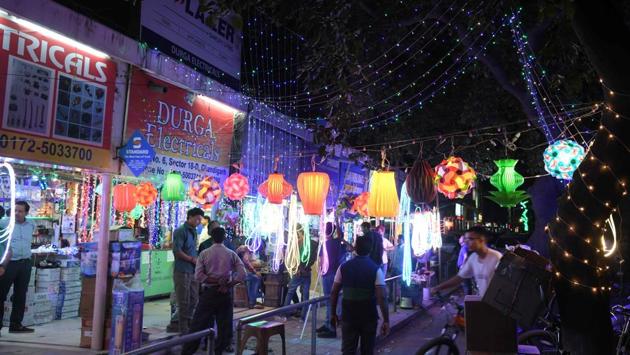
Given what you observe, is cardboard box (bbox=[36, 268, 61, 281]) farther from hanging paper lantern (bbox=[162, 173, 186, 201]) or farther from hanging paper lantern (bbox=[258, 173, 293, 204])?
hanging paper lantern (bbox=[258, 173, 293, 204])

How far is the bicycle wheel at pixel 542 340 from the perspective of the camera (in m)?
7.51

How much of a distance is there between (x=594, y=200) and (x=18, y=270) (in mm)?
8605

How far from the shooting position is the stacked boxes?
9.95 m

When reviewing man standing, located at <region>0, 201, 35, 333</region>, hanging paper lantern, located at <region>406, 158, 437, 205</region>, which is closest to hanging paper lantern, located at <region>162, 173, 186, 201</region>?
man standing, located at <region>0, 201, 35, 333</region>

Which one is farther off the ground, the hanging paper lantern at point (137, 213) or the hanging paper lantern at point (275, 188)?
the hanging paper lantern at point (275, 188)

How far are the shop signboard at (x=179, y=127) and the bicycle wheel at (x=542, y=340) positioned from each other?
6.96 meters

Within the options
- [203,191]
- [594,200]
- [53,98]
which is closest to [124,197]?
[203,191]

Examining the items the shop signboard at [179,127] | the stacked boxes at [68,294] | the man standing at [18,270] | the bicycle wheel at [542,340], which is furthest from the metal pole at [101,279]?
the bicycle wheel at [542,340]

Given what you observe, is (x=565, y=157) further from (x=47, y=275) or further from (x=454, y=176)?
(x=47, y=275)

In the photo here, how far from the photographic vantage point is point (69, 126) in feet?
26.1

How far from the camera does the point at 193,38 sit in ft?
37.0

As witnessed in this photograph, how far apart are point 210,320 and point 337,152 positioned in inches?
470

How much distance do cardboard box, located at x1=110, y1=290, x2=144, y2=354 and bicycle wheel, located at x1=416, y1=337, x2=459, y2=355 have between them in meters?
4.04

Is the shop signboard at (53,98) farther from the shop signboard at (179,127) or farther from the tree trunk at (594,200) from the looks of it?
the tree trunk at (594,200)
